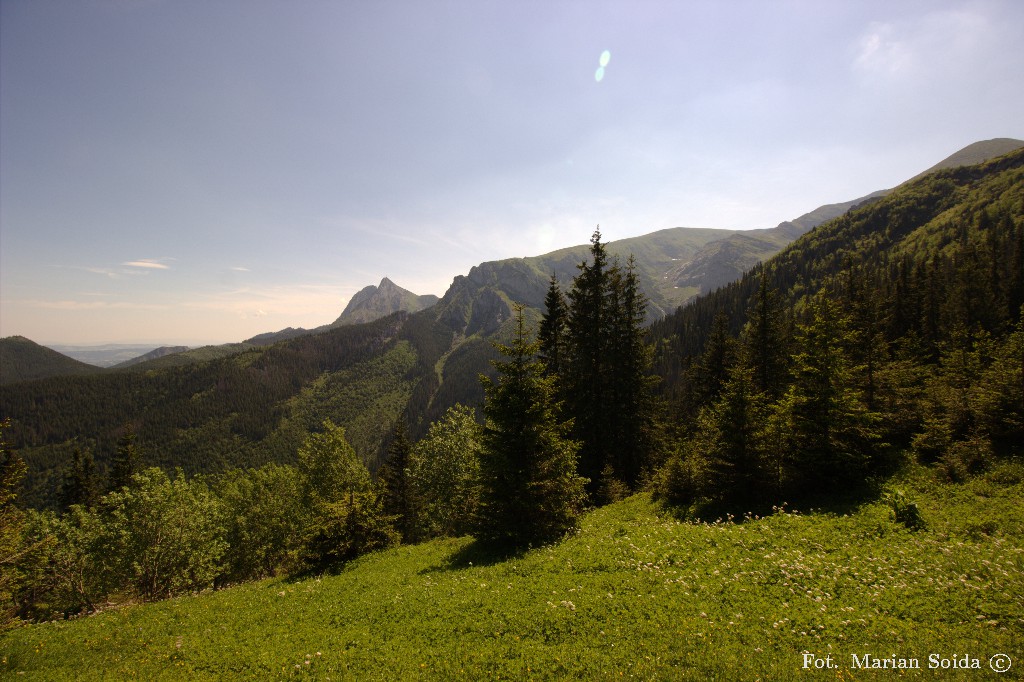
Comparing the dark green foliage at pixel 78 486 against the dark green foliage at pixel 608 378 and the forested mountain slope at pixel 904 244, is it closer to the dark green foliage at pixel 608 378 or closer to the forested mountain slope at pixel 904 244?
the dark green foliage at pixel 608 378

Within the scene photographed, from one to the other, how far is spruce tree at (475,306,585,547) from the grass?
1624 mm

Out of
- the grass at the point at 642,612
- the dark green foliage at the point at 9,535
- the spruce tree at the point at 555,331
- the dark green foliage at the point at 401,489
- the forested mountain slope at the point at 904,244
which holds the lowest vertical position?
the dark green foliage at the point at 401,489

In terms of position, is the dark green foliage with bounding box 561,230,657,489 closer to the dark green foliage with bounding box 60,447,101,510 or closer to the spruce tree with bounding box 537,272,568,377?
the spruce tree with bounding box 537,272,568,377

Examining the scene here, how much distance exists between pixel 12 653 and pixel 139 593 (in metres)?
21.0

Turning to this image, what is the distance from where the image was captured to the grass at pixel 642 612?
7859mm

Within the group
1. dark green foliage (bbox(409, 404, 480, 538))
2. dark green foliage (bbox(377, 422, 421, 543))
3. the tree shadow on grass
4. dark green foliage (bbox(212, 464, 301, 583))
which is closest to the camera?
the tree shadow on grass

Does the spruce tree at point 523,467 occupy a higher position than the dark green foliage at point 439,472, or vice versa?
the spruce tree at point 523,467

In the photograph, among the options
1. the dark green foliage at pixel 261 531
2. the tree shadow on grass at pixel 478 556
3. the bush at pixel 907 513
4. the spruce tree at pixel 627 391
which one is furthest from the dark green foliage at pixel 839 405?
the dark green foliage at pixel 261 531

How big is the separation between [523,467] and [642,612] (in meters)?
7.65

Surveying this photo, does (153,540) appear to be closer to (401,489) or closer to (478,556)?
(401,489)

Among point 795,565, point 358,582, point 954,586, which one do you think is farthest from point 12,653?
point 954,586

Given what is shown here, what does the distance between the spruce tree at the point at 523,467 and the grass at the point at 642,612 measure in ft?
5.33

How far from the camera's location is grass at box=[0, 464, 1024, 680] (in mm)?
7859

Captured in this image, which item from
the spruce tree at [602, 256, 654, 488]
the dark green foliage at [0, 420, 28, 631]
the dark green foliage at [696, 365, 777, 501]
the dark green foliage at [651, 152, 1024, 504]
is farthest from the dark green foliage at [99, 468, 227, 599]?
the dark green foliage at [696, 365, 777, 501]
